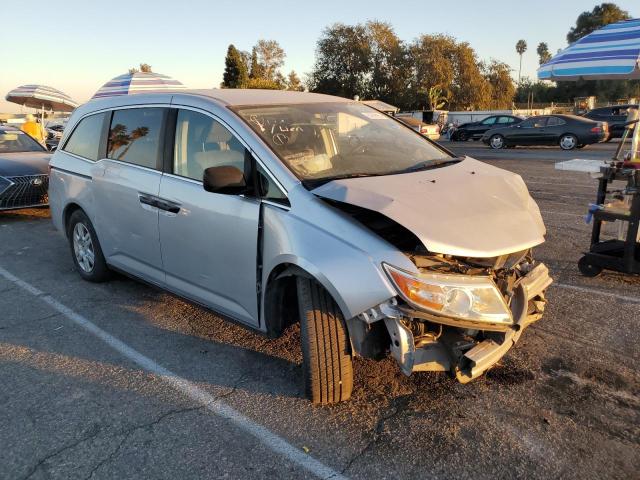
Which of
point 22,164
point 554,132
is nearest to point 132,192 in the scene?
point 22,164

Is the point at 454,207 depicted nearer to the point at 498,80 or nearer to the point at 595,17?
the point at 498,80

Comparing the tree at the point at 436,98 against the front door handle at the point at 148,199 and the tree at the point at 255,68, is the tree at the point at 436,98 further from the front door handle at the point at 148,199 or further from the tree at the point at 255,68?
the front door handle at the point at 148,199

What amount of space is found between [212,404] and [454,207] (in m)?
1.80

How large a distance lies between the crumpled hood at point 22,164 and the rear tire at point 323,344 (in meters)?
7.25

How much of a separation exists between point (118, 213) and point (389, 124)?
2349mm

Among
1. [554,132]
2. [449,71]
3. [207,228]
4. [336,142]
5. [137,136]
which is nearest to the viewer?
[207,228]

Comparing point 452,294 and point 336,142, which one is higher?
point 336,142

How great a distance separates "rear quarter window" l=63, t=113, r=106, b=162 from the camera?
4926 mm

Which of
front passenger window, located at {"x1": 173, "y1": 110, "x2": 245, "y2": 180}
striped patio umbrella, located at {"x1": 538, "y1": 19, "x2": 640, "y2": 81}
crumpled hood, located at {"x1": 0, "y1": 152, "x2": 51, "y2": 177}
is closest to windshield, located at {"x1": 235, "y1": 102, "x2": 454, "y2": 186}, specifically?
front passenger window, located at {"x1": 173, "y1": 110, "x2": 245, "y2": 180}

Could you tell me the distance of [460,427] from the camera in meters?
2.85

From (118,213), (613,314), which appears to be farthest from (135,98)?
(613,314)

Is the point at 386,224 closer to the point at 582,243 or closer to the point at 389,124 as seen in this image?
the point at 389,124

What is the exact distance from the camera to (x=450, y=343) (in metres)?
2.79

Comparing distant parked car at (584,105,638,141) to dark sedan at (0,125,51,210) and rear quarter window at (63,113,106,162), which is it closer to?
dark sedan at (0,125,51,210)
